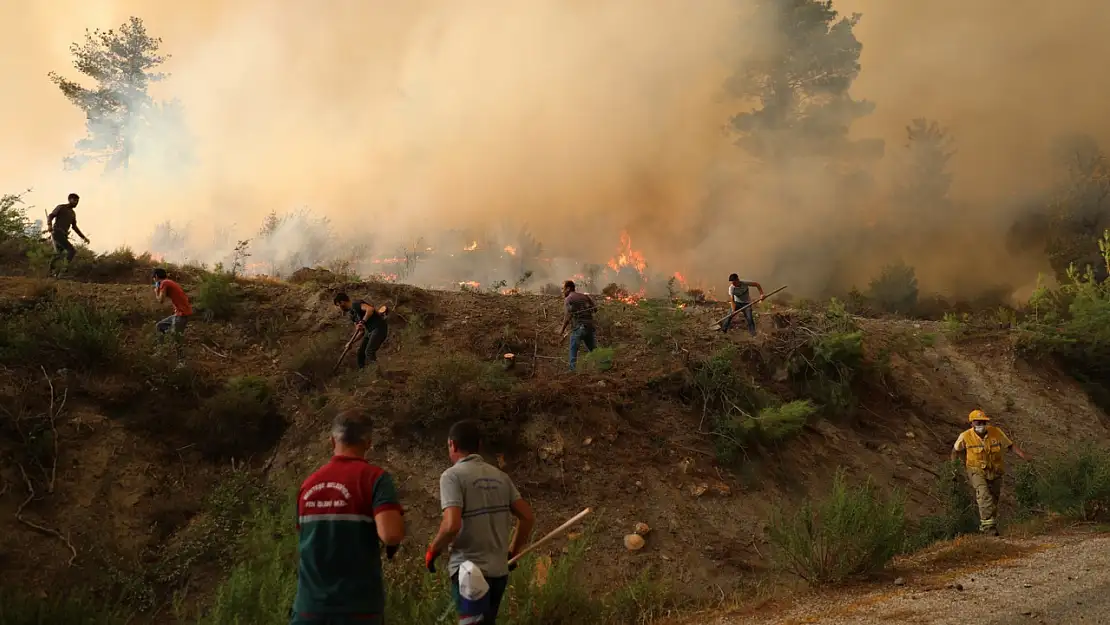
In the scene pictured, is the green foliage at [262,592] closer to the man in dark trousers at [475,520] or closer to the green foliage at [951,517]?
the man in dark trousers at [475,520]

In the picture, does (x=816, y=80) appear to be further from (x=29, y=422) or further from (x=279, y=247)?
(x=29, y=422)

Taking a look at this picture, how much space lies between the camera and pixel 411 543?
700cm

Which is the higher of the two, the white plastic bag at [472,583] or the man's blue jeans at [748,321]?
the man's blue jeans at [748,321]

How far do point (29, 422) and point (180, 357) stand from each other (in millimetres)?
2090

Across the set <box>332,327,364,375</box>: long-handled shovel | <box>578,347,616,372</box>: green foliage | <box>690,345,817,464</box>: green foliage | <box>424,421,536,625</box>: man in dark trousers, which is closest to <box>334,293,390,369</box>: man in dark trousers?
<box>332,327,364,375</box>: long-handled shovel

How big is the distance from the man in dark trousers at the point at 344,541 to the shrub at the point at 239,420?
229 inches

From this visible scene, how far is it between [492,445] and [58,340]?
5.59 m

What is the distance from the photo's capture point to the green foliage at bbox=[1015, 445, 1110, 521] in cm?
815

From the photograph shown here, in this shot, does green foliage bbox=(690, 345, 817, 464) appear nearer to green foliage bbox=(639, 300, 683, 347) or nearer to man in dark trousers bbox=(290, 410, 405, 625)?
green foliage bbox=(639, 300, 683, 347)

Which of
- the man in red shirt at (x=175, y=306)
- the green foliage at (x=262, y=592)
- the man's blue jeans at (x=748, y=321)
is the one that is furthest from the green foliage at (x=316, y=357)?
the man's blue jeans at (x=748, y=321)

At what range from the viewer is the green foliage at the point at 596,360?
9945mm

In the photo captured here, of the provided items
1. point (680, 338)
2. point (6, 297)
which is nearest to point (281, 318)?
point (6, 297)

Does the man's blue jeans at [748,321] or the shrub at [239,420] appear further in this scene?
the man's blue jeans at [748,321]

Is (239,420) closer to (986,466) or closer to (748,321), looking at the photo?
(748,321)
